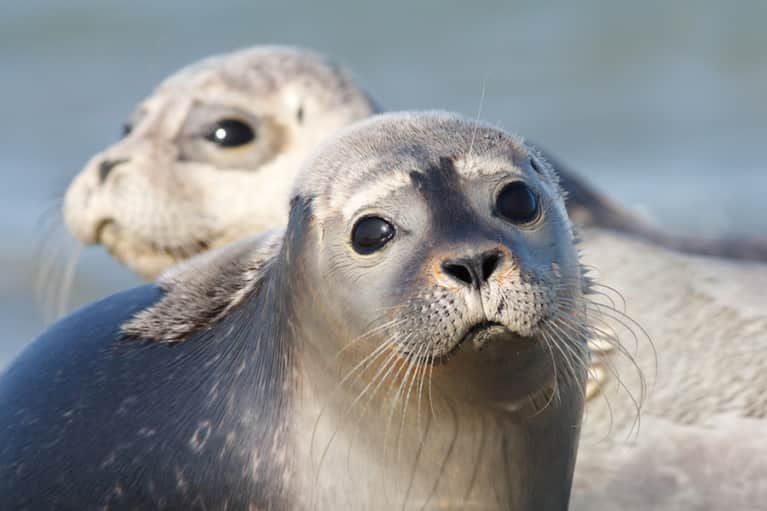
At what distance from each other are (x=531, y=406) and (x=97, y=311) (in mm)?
1281

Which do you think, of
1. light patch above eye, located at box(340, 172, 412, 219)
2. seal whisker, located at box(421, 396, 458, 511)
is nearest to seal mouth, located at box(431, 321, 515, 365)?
seal whisker, located at box(421, 396, 458, 511)

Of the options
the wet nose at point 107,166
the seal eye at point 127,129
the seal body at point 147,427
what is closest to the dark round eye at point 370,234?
the seal body at point 147,427

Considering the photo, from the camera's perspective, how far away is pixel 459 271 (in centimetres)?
327

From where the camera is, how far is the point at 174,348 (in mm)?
3943

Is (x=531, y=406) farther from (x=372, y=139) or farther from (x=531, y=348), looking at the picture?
(x=372, y=139)

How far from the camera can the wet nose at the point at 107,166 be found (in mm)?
6379

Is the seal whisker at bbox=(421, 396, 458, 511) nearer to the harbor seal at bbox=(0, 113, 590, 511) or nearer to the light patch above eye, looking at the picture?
the harbor seal at bbox=(0, 113, 590, 511)

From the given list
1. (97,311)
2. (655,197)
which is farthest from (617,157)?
(97,311)

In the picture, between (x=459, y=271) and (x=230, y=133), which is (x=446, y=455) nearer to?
(x=459, y=271)

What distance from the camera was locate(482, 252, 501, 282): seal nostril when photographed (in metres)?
3.25

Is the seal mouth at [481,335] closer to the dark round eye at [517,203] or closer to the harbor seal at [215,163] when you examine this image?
the dark round eye at [517,203]

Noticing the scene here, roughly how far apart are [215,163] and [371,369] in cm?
301

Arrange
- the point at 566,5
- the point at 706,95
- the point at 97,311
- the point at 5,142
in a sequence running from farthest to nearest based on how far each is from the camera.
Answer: the point at 566,5 < the point at 706,95 < the point at 5,142 < the point at 97,311

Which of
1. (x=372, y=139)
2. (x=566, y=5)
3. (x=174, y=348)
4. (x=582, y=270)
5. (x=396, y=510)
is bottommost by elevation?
(x=396, y=510)
